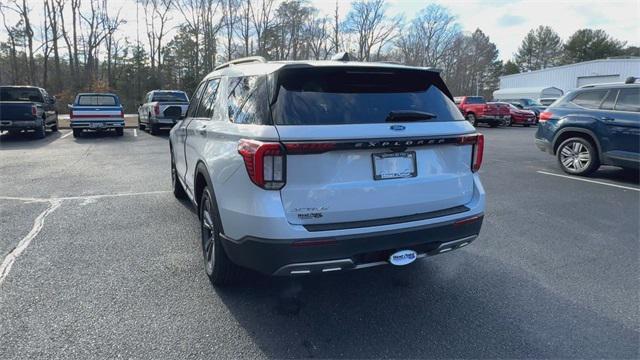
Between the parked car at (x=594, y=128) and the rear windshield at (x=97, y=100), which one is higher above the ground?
the rear windshield at (x=97, y=100)

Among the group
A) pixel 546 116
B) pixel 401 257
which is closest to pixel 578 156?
pixel 546 116

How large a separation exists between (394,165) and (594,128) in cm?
697

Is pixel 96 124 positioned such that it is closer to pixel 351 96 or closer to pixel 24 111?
pixel 24 111

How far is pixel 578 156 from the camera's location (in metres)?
8.19

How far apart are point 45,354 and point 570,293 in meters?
3.82

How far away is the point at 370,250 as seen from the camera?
8.75 feet

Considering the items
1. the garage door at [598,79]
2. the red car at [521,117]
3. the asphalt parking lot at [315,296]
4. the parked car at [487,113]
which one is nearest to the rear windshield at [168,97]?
the asphalt parking lot at [315,296]

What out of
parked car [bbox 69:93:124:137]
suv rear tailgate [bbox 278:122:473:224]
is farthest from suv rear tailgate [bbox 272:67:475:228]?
parked car [bbox 69:93:124:137]

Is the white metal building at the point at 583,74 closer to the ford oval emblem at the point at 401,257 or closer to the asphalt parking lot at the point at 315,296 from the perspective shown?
the asphalt parking lot at the point at 315,296

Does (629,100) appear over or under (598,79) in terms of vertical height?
under

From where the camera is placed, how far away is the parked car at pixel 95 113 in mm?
15523

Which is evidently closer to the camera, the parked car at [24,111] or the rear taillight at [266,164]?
the rear taillight at [266,164]

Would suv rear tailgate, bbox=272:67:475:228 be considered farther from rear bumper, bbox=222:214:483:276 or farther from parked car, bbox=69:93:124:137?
parked car, bbox=69:93:124:137

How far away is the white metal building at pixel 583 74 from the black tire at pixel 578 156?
124ft
